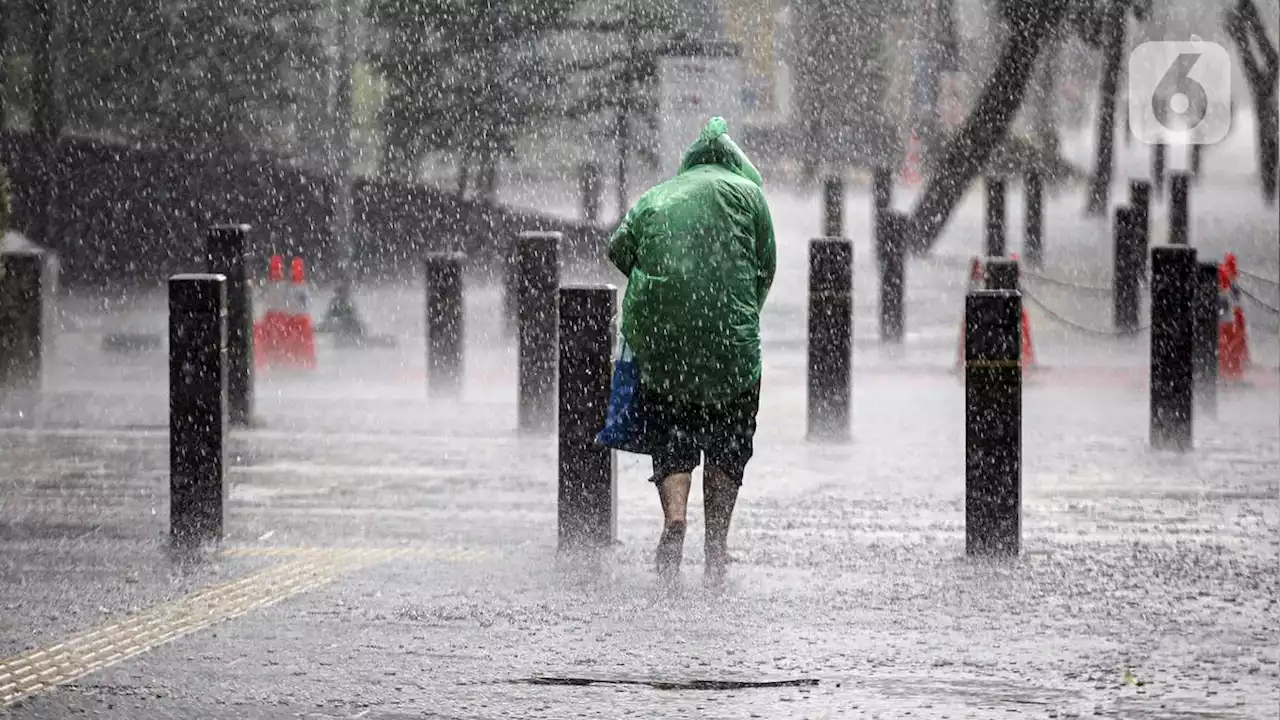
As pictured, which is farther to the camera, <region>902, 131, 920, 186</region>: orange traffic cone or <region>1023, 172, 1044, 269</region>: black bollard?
<region>902, 131, 920, 186</region>: orange traffic cone

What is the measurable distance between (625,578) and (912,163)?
24591mm

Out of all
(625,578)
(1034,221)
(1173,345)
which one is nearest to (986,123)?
(1034,221)

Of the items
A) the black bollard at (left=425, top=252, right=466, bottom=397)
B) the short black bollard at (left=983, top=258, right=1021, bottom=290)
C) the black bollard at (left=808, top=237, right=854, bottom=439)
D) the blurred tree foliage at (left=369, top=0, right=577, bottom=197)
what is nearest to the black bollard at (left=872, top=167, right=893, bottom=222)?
the blurred tree foliage at (left=369, top=0, right=577, bottom=197)

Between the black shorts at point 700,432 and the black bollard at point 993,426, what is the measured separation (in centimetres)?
75

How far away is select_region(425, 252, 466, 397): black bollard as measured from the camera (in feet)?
47.8

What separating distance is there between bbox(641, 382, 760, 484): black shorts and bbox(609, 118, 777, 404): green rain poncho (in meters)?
0.06

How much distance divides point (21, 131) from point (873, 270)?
8.51 m

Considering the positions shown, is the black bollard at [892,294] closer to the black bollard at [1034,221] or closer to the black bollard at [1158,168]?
the black bollard at [1034,221]

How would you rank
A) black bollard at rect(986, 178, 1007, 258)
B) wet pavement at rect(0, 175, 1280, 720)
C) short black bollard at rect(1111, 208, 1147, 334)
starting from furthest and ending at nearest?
black bollard at rect(986, 178, 1007, 258) < short black bollard at rect(1111, 208, 1147, 334) < wet pavement at rect(0, 175, 1280, 720)

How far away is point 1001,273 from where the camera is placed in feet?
40.7

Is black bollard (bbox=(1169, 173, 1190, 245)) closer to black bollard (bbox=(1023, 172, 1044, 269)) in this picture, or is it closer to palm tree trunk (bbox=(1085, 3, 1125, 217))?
black bollard (bbox=(1023, 172, 1044, 269))

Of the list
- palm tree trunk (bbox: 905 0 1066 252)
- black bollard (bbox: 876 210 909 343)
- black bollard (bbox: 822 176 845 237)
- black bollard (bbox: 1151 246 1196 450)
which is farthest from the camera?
palm tree trunk (bbox: 905 0 1066 252)

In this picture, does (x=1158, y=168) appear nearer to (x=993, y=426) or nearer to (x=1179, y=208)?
(x=1179, y=208)

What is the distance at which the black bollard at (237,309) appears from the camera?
1270 centimetres
